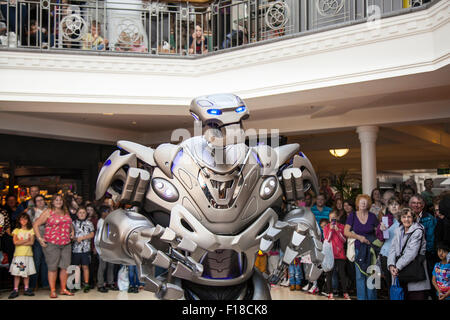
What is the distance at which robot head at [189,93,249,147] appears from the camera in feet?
9.21

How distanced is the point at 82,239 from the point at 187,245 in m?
5.79

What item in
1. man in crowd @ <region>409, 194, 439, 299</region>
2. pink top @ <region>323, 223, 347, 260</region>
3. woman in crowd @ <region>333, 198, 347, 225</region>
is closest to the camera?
man in crowd @ <region>409, 194, 439, 299</region>

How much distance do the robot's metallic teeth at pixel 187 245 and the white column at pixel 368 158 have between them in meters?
7.43

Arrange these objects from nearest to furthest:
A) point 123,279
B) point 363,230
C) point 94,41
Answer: point 363,230 < point 123,279 < point 94,41

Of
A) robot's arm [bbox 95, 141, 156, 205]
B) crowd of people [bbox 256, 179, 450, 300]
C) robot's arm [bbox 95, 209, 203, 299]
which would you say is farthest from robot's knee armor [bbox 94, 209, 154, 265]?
crowd of people [bbox 256, 179, 450, 300]

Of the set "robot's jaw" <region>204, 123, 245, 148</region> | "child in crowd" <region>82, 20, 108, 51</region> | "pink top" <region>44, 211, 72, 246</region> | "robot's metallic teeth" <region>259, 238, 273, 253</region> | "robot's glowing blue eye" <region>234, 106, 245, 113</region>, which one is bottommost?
"pink top" <region>44, 211, 72, 246</region>

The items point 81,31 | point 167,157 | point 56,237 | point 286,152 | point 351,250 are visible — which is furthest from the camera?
point 81,31

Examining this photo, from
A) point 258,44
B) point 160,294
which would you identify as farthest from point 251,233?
point 258,44

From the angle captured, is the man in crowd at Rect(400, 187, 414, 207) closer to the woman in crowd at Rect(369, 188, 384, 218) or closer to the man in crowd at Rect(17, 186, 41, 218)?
the woman in crowd at Rect(369, 188, 384, 218)

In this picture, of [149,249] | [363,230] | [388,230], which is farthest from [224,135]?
[363,230]

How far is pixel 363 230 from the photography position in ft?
22.1

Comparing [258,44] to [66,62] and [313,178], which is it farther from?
[313,178]

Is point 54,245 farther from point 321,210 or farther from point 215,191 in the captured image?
point 215,191

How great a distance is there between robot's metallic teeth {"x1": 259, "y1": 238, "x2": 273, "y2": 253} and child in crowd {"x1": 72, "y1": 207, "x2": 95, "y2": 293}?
5.80m
